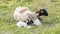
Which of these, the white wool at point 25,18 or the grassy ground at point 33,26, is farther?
the white wool at point 25,18

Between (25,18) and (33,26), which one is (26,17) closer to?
(25,18)

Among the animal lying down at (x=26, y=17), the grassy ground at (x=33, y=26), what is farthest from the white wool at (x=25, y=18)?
A: the grassy ground at (x=33, y=26)

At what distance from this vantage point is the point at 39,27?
5219 millimetres

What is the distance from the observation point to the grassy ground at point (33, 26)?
5.05 meters

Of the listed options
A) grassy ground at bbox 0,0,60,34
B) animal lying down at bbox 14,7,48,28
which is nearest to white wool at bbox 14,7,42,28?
animal lying down at bbox 14,7,48,28

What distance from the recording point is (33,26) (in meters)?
5.25

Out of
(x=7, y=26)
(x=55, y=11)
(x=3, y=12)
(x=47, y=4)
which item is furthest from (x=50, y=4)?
(x=7, y=26)

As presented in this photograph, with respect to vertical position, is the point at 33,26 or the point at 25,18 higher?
the point at 25,18

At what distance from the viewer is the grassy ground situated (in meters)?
5.05

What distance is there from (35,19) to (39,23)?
12 centimetres

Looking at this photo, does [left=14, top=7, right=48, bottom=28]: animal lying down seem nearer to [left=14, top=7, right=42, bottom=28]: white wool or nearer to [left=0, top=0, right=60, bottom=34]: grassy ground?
[left=14, top=7, right=42, bottom=28]: white wool

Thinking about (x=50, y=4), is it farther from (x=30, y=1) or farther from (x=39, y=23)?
(x=39, y=23)

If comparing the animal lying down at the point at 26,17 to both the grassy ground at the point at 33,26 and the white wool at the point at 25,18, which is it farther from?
the grassy ground at the point at 33,26

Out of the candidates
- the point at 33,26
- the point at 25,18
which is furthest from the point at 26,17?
the point at 33,26
